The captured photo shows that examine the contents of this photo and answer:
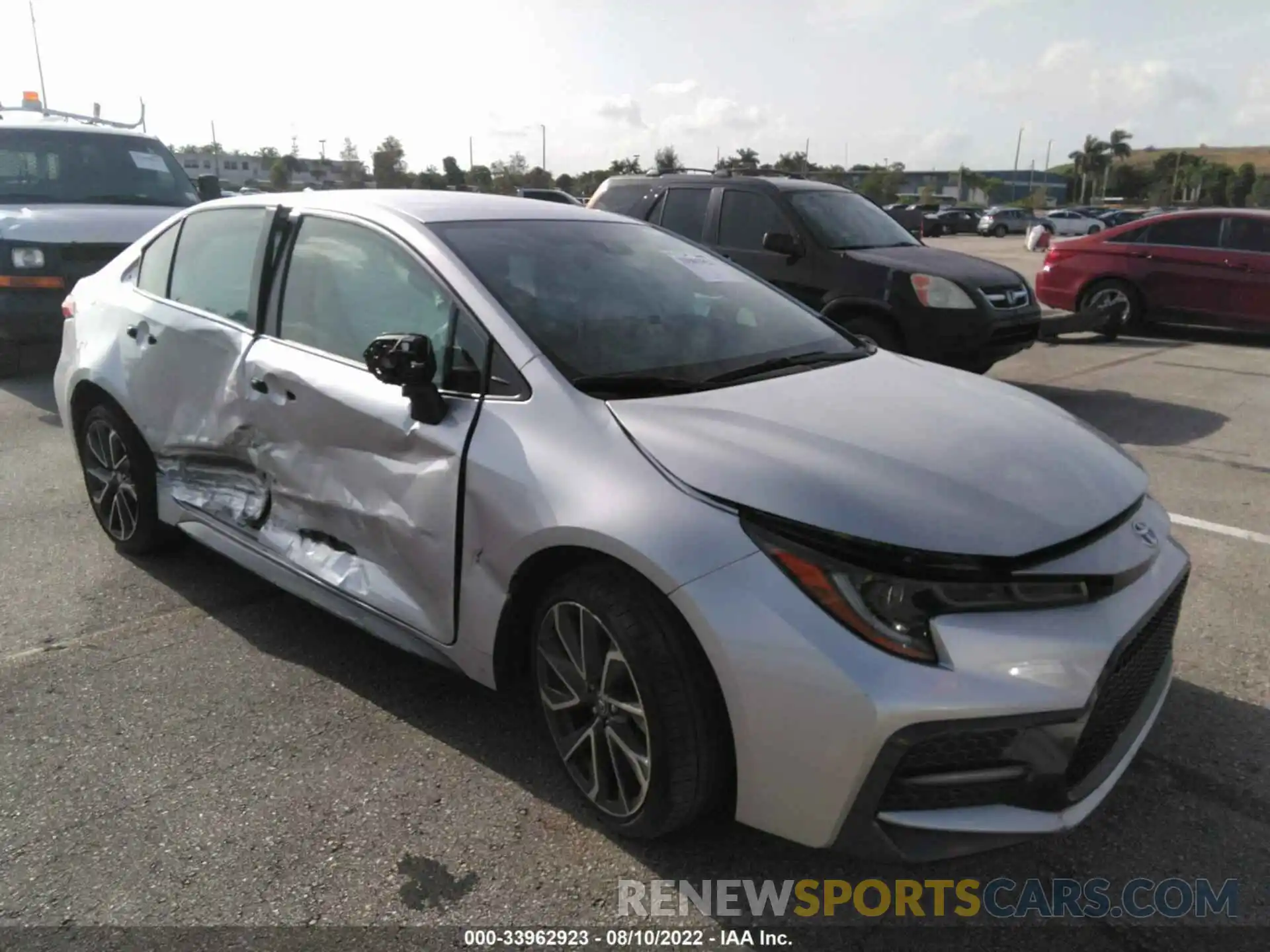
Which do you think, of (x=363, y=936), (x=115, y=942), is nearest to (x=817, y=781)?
(x=363, y=936)

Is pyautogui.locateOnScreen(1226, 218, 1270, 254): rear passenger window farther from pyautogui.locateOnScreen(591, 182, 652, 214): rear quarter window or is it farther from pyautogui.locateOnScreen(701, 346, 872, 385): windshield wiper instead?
pyautogui.locateOnScreen(701, 346, 872, 385): windshield wiper

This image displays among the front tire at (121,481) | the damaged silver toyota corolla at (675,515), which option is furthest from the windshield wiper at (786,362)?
the front tire at (121,481)

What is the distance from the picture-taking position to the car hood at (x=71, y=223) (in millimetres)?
7566

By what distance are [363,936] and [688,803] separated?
799 millimetres

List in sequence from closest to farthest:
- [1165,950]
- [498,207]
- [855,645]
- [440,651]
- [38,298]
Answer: [855,645] → [1165,950] → [440,651] → [498,207] → [38,298]

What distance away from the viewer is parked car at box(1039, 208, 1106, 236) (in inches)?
1698

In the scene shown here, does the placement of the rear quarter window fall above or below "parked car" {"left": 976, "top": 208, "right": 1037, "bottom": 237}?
above

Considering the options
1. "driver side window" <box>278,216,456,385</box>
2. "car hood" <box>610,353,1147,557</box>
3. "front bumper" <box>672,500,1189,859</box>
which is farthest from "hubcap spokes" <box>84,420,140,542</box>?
"front bumper" <box>672,500,1189,859</box>

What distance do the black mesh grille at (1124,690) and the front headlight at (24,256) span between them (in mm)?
8005

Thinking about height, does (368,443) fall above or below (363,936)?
above

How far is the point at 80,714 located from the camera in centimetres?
321

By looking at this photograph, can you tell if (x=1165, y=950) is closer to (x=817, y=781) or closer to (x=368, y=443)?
(x=817, y=781)

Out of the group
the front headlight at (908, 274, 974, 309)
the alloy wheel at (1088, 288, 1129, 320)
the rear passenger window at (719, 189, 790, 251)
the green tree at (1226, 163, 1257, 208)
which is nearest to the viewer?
the front headlight at (908, 274, 974, 309)

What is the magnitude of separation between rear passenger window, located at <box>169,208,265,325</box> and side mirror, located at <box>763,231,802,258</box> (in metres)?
4.51
